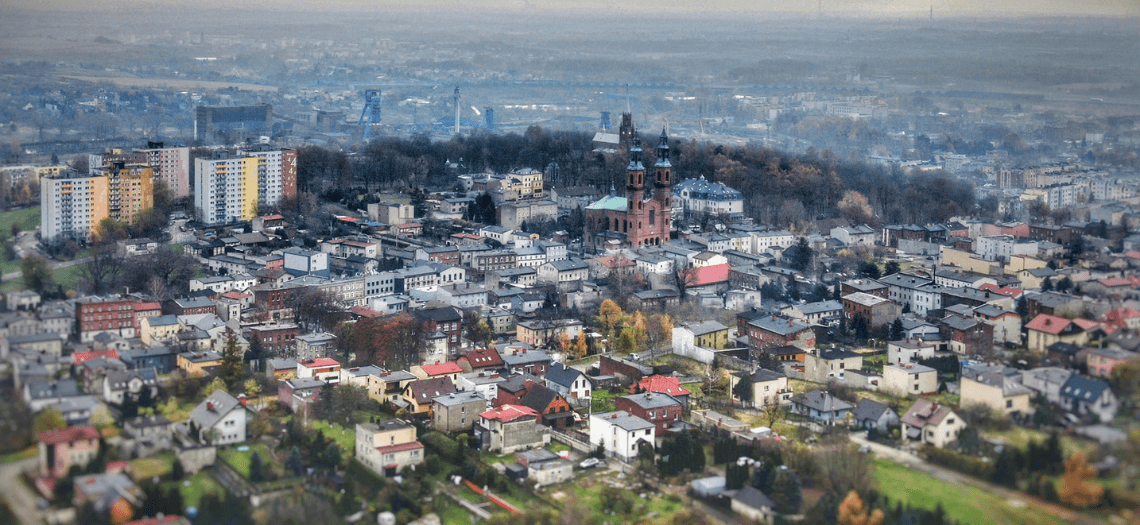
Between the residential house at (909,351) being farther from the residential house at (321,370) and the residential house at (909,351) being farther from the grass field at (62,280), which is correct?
the grass field at (62,280)

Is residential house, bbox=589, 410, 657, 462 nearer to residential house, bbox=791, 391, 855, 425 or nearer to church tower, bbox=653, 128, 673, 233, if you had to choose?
residential house, bbox=791, 391, 855, 425

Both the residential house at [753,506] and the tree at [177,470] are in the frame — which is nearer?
the tree at [177,470]

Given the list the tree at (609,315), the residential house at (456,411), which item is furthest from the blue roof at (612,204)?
the residential house at (456,411)

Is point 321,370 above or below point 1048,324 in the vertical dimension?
below

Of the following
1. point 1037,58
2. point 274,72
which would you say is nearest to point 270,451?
point 1037,58

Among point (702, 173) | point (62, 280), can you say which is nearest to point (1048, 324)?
point (62, 280)

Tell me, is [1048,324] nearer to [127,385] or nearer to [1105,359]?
[1105,359]
